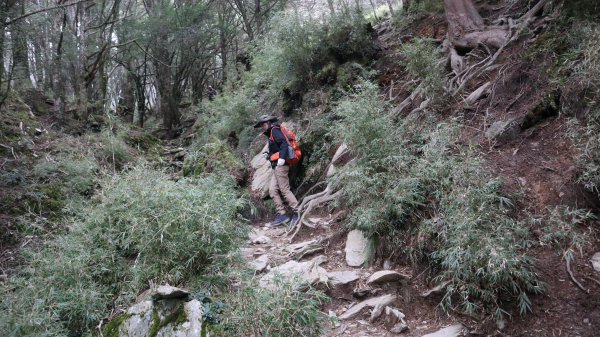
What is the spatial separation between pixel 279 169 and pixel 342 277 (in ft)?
9.17

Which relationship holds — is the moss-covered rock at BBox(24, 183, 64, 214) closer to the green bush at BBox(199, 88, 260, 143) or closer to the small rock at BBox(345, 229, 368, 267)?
the green bush at BBox(199, 88, 260, 143)

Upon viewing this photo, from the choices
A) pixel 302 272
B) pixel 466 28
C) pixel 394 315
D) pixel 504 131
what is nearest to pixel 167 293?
pixel 302 272

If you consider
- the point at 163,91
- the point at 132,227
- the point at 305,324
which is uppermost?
the point at 163,91

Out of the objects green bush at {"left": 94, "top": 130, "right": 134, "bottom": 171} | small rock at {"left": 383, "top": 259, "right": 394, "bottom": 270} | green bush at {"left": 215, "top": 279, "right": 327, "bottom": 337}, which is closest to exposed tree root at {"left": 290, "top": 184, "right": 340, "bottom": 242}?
small rock at {"left": 383, "top": 259, "right": 394, "bottom": 270}

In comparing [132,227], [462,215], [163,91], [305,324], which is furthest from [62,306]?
[163,91]

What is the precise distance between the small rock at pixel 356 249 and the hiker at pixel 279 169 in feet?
5.82

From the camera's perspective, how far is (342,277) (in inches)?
178

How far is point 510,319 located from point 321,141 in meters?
4.97

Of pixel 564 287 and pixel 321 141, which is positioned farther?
pixel 321 141

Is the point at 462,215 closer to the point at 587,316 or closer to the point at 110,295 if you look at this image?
the point at 587,316

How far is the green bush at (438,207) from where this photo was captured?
3.38 metres

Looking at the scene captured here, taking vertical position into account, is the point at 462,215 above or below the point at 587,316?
above

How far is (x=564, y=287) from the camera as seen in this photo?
3.37 meters

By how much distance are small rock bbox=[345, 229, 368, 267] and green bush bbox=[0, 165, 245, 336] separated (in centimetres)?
133
